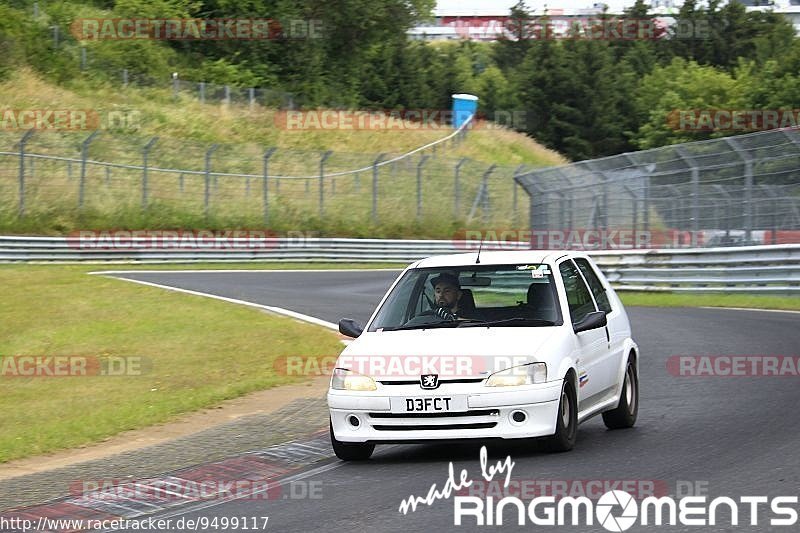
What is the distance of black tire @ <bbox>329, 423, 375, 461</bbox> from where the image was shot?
9008 mm

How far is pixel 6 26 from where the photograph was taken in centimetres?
5697

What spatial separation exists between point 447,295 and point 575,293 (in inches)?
41.1

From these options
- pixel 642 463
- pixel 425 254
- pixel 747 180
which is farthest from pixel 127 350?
pixel 425 254

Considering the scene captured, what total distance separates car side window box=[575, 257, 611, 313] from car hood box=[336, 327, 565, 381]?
1.49 meters

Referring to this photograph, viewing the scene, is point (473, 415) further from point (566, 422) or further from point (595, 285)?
point (595, 285)

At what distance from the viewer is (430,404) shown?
28.2ft

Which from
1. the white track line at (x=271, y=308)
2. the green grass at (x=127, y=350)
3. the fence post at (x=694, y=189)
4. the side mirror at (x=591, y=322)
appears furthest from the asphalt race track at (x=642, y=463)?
the fence post at (x=694, y=189)

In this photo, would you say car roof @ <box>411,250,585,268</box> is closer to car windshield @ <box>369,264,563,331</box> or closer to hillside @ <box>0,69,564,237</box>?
car windshield @ <box>369,264,563,331</box>

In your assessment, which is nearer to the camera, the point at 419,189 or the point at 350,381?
the point at 350,381

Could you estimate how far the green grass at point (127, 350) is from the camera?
1252cm

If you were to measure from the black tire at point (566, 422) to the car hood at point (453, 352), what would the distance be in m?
0.26

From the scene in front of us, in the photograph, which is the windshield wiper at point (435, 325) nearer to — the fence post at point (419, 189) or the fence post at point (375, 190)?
the fence post at point (375, 190)

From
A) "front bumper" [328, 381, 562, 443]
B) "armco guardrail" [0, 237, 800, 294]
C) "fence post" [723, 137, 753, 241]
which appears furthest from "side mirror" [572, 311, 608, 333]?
"fence post" [723, 137, 753, 241]

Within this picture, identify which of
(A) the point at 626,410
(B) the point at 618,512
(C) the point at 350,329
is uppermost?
(C) the point at 350,329
